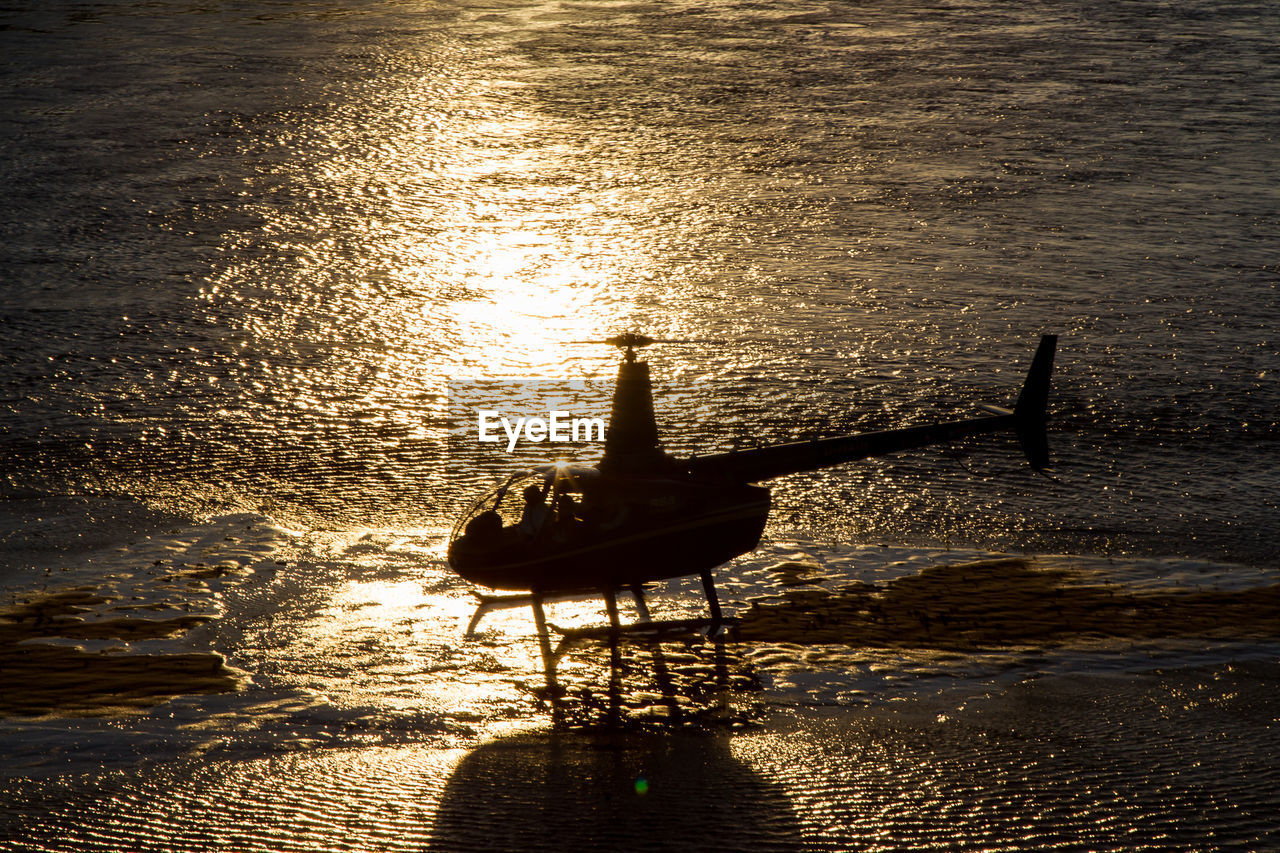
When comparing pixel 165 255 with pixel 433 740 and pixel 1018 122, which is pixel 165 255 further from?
pixel 1018 122

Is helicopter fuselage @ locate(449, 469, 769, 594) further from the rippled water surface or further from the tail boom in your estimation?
the rippled water surface

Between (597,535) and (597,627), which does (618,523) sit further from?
(597,627)

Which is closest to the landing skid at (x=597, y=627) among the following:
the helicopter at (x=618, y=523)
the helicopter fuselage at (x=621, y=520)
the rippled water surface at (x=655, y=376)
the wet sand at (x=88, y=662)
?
the helicopter at (x=618, y=523)

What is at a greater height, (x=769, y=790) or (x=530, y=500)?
(x=530, y=500)

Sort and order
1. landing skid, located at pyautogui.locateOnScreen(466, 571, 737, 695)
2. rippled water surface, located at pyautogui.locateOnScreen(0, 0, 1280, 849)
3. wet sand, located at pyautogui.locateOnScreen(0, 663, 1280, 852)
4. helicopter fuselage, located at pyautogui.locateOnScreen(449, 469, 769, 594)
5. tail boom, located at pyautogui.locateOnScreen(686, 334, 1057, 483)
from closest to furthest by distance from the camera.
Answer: wet sand, located at pyautogui.locateOnScreen(0, 663, 1280, 852)
rippled water surface, located at pyautogui.locateOnScreen(0, 0, 1280, 849)
helicopter fuselage, located at pyautogui.locateOnScreen(449, 469, 769, 594)
landing skid, located at pyautogui.locateOnScreen(466, 571, 737, 695)
tail boom, located at pyautogui.locateOnScreen(686, 334, 1057, 483)

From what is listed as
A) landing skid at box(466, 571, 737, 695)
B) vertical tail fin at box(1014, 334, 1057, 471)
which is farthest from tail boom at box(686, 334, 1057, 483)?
landing skid at box(466, 571, 737, 695)

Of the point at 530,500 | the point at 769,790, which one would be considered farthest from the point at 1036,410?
the point at 530,500
